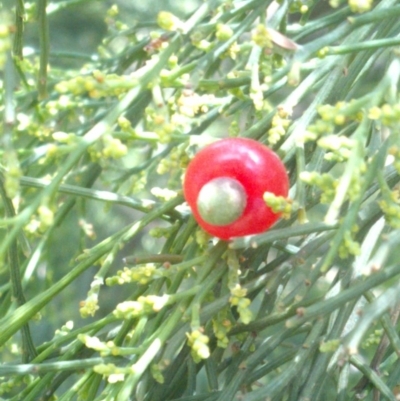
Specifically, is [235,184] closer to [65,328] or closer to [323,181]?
[323,181]

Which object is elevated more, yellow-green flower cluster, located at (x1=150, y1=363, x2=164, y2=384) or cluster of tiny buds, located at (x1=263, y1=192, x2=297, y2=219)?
cluster of tiny buds, located at (x1=263, y1=192, x2=297, y2=219)

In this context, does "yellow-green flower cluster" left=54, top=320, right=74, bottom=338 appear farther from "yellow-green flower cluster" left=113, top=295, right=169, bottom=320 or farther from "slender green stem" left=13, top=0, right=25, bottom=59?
"slender green stem" left=13, top=0, right=25, bottom=59

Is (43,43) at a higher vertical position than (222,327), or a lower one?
higher

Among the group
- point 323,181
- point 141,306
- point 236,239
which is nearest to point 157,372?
point 141,306

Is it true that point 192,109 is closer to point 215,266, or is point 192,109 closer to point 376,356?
point 215,266

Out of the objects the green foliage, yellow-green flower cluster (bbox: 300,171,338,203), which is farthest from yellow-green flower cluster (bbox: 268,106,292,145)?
yellow-green flower cluster (bbox: 300,171,338,203)

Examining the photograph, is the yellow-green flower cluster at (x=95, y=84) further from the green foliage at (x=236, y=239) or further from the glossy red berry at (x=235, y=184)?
the glossy red berry at (x=235, y=184)
